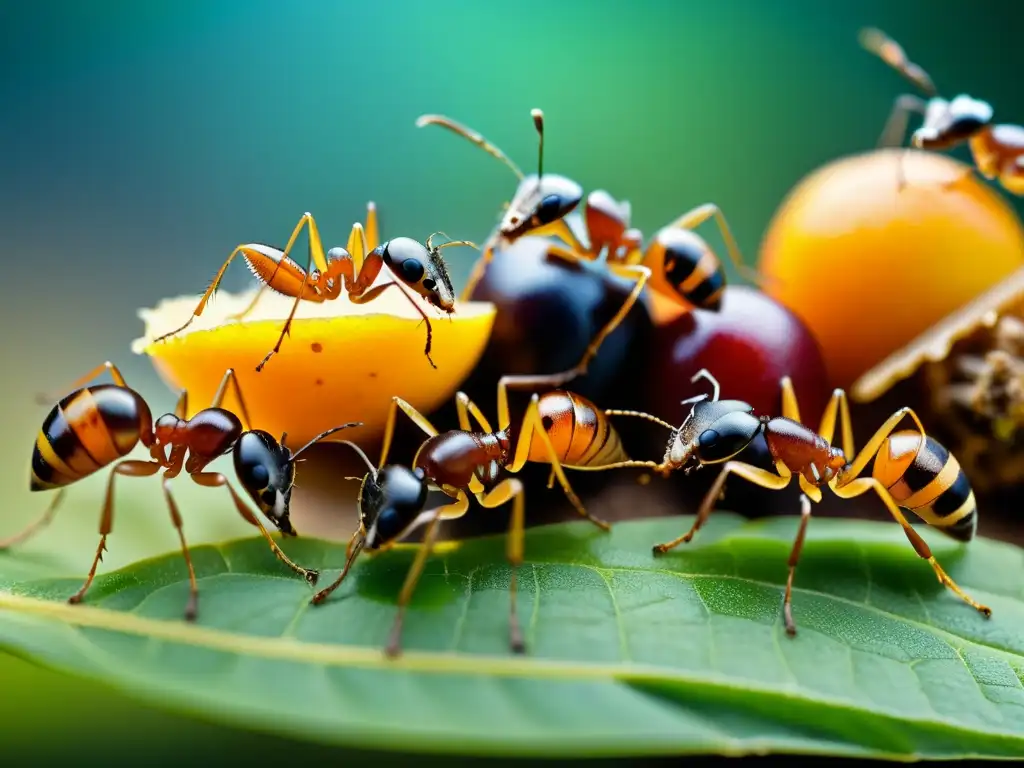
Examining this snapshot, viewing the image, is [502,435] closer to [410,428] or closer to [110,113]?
[410,428]

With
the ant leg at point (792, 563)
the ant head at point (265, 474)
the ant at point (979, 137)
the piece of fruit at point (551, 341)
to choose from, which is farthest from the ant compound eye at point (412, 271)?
the ant at point (979, 137)

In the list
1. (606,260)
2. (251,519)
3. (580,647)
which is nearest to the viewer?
(580,647)

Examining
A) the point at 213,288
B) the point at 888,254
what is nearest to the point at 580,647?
the point at 213,288

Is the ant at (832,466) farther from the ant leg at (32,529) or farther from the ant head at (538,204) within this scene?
the ant leg at (32,529)

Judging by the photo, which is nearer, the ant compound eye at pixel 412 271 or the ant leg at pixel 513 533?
the ant leg at pixel 513 533

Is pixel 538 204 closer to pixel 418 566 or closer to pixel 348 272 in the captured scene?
pixel 348 272

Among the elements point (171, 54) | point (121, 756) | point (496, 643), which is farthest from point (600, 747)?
point (171, 54)

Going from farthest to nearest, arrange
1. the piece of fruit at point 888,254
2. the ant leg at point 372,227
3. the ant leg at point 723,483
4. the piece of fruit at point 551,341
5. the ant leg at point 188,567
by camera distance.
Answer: the piece of fruit at point 888,254
the ant leg at point 372,227
the piece of fruit at point 551,341
the ant leg at point 723,483
the ant leg at point 188,567
